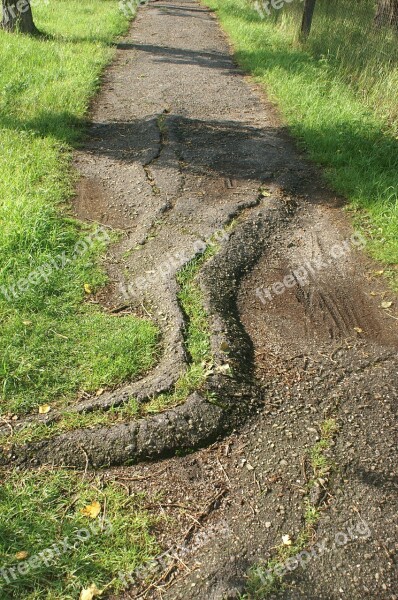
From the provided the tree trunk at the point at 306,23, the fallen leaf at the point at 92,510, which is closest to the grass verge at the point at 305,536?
the fallen leaf at the point at 92,510

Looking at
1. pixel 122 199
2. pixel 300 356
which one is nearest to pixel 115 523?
pixel 300 356

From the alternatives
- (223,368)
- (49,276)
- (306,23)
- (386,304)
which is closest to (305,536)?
(223,368)

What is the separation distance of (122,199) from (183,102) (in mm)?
3166

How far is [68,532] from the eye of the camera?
2285 mm

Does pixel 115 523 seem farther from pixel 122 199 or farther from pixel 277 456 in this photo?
pixel 122 199

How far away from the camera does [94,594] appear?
2.10 metres

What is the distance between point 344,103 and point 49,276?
5025 millimetres

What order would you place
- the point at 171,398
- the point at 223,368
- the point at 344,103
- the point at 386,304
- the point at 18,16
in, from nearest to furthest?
the point at 171,398 → the point at 223,368 → the point at 386,304 → the point at 344,103 → the point at 18,16

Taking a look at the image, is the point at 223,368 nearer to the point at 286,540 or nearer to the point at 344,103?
the point at 286,540

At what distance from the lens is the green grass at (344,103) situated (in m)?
5.10

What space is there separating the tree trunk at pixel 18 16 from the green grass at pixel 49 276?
3.29m

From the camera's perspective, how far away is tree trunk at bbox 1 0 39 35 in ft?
32.2

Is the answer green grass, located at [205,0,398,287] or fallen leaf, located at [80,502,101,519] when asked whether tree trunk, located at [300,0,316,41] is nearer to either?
green grass, located at [205,0,398,287]

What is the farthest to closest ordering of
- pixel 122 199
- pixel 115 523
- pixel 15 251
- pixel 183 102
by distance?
pixel 183 102 < pixel 122 199 < pixel 15 251 < pixel 115 523
